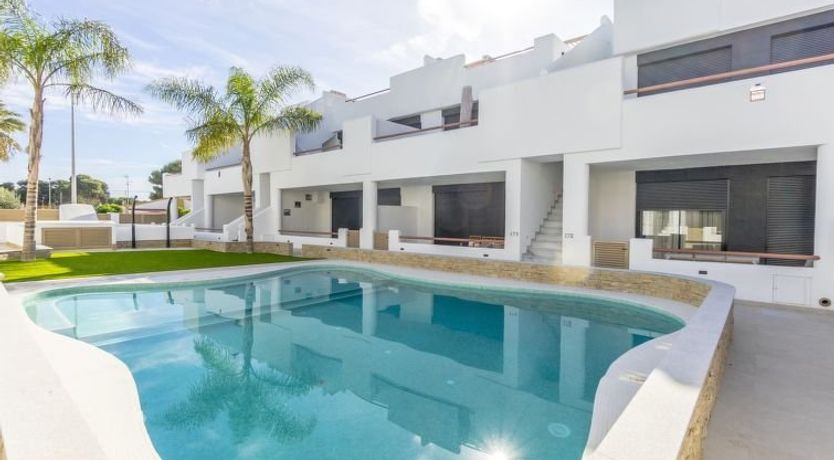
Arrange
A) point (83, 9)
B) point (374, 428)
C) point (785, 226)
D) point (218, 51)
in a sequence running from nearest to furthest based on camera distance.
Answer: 1. point (374, 428)
2. point (785, 226)
3. point (83, 9)
4. point (218, 51)

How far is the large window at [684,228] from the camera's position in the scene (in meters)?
12.2

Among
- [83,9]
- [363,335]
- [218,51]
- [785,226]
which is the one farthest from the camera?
[218,51]

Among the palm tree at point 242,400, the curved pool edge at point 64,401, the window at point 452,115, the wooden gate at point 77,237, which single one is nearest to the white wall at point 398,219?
the window at point 452,115

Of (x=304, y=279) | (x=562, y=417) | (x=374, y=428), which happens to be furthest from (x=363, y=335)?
(x=304, y=279)

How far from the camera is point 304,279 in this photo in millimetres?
13375

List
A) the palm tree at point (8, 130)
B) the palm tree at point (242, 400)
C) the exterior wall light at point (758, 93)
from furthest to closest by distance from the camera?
the palm tree at point (8, 130), the exterior wall light at point (758, 93), the palm tree at point (242, 400)

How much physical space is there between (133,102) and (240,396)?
13327 mm

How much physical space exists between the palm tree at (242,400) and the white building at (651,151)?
29.6 feet

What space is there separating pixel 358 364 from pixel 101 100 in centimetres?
1363

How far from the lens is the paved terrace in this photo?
3.50 metres

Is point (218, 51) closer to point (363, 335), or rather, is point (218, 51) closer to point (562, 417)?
point (363, 335)

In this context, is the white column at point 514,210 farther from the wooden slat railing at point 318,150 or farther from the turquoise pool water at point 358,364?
the wooden slat railing at point 318,150

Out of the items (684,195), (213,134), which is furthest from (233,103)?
(684,195)

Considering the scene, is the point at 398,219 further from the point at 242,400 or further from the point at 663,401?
the point at 663,401
